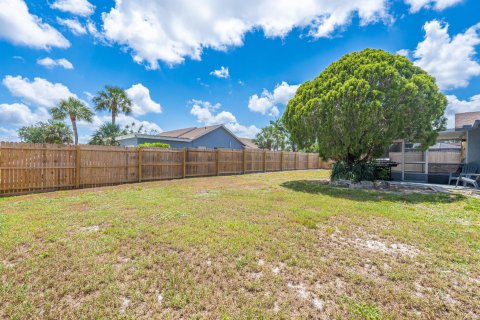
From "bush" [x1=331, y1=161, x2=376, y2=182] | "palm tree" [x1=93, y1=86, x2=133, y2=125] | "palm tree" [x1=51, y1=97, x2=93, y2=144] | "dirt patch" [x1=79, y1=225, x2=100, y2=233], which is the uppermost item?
"palm tree" [x1=93, y1=86, x2=133, y2=125]

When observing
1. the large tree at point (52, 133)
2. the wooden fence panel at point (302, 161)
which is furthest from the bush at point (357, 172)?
the large tree at point (52, 133)

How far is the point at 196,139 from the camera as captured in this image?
67.6 feet

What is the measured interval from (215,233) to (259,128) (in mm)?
31112

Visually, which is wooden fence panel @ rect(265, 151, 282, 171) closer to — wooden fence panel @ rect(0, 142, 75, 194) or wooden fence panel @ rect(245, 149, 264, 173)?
wooden fence panel @ rect(245, 149, 264, 173)

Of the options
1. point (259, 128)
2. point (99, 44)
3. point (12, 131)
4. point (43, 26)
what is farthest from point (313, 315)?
point (12, 131)

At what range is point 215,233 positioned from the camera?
3.85 meters

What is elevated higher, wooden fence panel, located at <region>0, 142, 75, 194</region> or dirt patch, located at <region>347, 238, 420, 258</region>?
wooden fence panel, located at <region>0, 142, 75, 194</region>

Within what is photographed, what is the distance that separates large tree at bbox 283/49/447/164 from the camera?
8.51m

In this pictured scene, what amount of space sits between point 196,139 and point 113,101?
11754mm

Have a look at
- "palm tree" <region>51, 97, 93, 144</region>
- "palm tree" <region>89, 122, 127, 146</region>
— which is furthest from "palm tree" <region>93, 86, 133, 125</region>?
"palm tree" <region>51, 97, 93, 144</region>

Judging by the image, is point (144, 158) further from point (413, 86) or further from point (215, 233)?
point (413, 86)

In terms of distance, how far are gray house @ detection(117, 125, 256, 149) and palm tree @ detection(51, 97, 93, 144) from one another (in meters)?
6.29

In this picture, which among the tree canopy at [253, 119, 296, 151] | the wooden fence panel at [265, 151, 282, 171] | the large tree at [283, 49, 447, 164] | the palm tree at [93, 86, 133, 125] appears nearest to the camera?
the large tree at [283, 49, 447, 164]

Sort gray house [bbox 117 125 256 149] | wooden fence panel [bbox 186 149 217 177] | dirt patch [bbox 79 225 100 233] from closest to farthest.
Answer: dirt patch [bbox 79 225 100 233] < wooden fence panel [bbox 186 149 217 177] < gray house [bbox 117 125 256 149]
